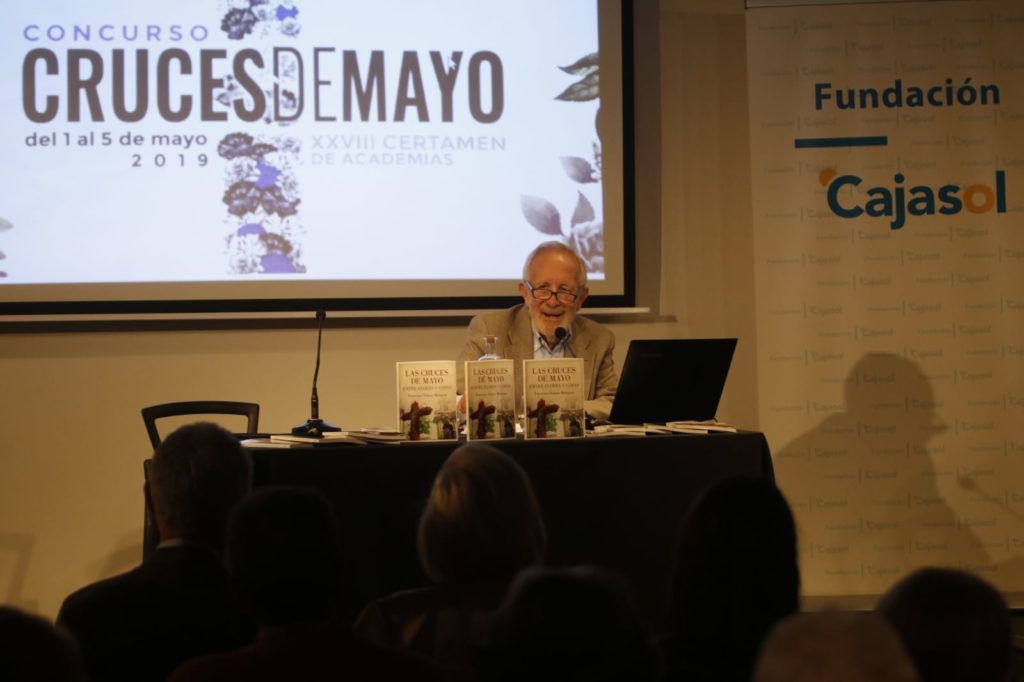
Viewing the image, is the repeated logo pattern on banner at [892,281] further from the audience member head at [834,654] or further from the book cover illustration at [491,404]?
the audience member head at [834,654]

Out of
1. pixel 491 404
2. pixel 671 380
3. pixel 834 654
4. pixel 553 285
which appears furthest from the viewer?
pixel 553 285

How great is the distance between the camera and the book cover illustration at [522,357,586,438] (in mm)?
2957

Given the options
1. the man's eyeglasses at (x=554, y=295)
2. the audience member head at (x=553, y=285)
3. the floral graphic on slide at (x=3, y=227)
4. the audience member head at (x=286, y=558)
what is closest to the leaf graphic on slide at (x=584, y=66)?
the audience member head at (x=553, y=285)

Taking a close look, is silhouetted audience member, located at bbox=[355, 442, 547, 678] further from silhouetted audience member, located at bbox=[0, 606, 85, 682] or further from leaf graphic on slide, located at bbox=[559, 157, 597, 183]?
leaf graphic on slide, located at bbox=[559, 157, 597, 183]

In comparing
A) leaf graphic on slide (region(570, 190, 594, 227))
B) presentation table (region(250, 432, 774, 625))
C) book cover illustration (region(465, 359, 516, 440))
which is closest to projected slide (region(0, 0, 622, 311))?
leaf graphic on slide (region(570, 190, 594, 227))

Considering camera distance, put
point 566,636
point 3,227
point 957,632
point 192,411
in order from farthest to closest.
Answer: point 3,227
point 192,411
point 957,632
point 566,636

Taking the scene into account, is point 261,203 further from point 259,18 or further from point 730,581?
point 730,581

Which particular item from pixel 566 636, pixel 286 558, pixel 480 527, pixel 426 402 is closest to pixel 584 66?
pixel 426 402

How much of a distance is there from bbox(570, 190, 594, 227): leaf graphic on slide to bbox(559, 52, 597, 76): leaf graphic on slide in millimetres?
522

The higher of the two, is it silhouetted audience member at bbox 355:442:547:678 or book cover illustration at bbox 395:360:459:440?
book cover illustration at bbox 395:360:459:440

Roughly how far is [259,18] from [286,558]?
3.58m

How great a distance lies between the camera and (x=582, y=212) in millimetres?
4742

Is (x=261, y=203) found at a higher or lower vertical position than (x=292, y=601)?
higher

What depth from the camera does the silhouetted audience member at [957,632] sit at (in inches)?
48.9
